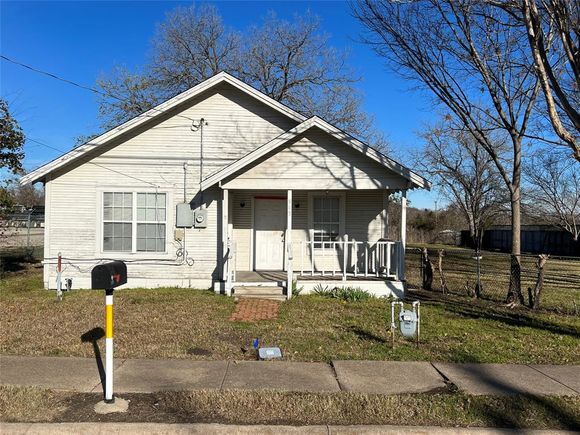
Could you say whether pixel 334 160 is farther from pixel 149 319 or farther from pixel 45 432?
pixel 45 432

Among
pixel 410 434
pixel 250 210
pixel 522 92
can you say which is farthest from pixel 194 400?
pixel 522 92

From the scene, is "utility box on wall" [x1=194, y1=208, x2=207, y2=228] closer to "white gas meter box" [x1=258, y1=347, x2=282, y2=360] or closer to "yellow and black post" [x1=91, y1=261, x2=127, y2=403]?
"white gas meter box" [x1=258, y1=347, x2=282, y2=360]

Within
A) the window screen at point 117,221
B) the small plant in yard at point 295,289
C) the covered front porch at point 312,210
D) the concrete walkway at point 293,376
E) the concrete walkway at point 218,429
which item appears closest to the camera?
the concrete walkway at point 218,429

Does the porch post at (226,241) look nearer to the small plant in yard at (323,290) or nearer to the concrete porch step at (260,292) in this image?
the concrete porch step at (260,292)

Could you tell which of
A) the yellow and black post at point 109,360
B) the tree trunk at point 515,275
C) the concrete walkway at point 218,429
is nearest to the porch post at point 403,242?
the tree trunk at point 515,275

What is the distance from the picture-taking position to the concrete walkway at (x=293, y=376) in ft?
17.1

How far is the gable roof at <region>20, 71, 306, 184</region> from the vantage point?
38.2 feet

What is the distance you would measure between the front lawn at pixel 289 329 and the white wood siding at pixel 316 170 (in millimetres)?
2656

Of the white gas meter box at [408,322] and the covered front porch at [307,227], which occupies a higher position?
the covered front porch at [307,227]

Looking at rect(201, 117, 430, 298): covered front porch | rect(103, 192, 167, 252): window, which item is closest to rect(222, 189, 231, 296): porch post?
rect(201, 117, 430, 298): covered front porch

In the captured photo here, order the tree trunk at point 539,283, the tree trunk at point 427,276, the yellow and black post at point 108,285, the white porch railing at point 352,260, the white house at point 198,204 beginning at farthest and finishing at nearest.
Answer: the tree trunk at point 427,276 < the white porch railing at point 352,260 < the white house at point 198,204 < the tree trunk at point 539,283 < the yellow and black post at point 108,285

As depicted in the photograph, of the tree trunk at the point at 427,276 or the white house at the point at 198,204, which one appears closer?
the white house at the point at 198,204

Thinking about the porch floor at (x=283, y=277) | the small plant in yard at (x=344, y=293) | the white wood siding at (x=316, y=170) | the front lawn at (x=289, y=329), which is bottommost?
the front lawn at (x=289, y=329)

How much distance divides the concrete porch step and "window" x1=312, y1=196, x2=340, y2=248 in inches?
94.4
